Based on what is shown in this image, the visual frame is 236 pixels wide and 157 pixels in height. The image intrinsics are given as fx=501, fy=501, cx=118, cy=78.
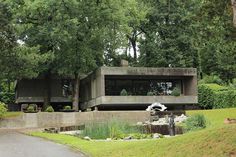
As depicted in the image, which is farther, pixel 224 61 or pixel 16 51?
pixel 224 61

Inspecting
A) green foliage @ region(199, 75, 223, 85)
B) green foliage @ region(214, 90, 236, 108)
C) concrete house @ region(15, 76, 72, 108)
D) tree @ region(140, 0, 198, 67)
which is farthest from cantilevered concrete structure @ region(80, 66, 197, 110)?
green foliage @ region(199, 75, 223, 85)

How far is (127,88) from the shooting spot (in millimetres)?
50750

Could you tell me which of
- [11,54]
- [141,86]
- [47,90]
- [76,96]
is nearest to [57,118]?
[11,54]

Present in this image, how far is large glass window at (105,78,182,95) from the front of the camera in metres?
50.0

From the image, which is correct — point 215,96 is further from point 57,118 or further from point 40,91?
point 40,91

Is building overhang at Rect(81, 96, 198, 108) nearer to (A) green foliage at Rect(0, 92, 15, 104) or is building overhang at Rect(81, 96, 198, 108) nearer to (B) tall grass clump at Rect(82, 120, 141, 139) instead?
(A) green foliage at Rect(0, 92, 15, 104)

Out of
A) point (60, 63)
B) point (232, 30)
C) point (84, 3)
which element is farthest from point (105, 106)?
point (232, 30)

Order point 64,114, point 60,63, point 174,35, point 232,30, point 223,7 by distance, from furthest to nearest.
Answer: point 174,35 < point 60,63 < point 64,114 < point 232,30 < point 223,7

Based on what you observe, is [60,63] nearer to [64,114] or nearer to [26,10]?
[26,10]

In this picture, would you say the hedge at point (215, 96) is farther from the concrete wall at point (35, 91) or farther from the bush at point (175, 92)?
the concrete wall at point (35, 91)

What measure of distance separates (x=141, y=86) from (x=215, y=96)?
764 centimetres

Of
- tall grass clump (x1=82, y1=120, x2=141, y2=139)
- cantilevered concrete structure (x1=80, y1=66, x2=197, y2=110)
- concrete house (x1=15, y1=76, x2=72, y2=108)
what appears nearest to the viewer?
tall grass clump (x1=82, y1=120, x2=141, y2=139)

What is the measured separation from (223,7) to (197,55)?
39865 mm

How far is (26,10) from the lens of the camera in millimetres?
46406
